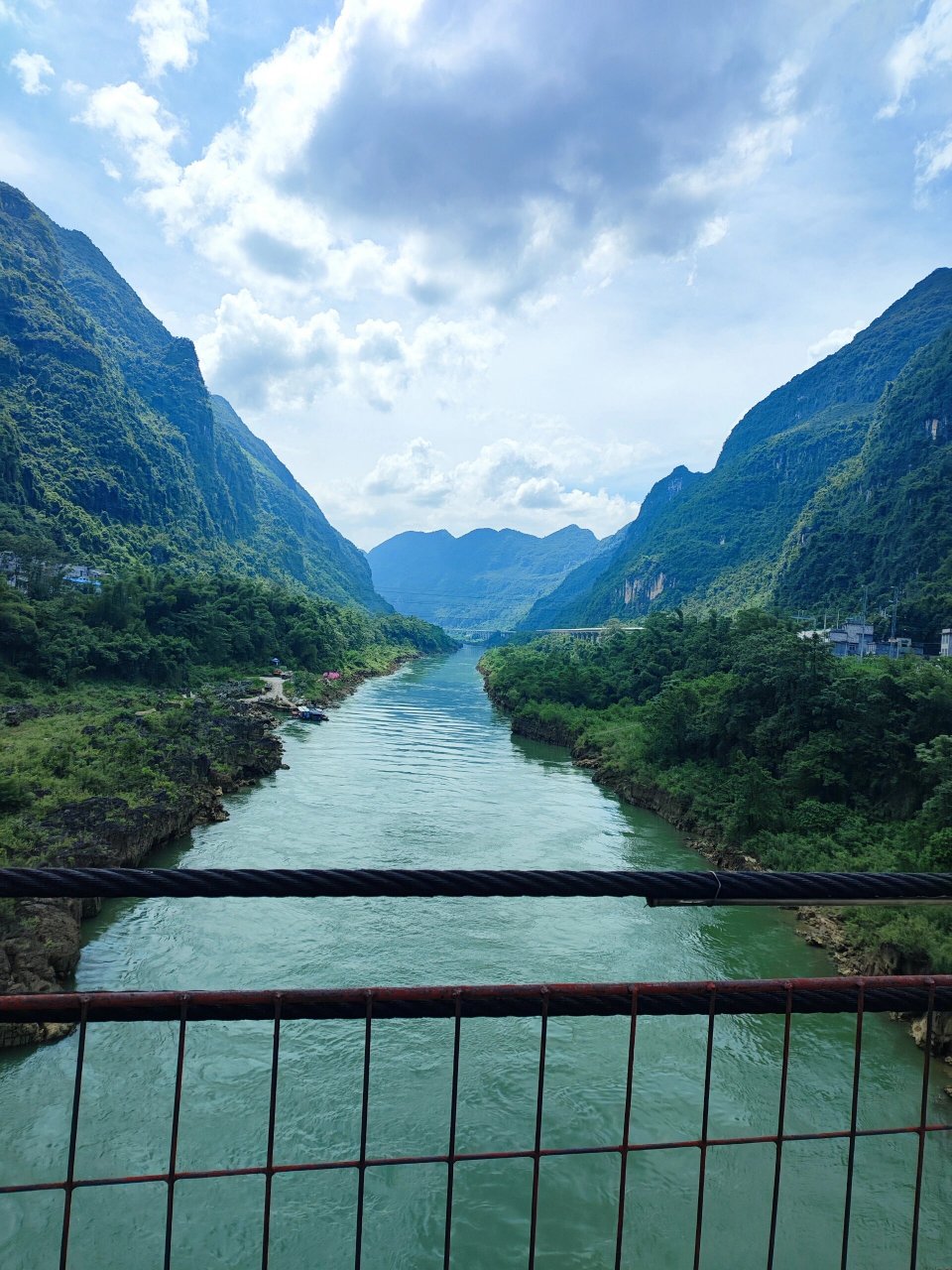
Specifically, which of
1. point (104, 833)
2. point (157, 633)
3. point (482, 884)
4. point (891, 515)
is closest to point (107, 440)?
point (157, 633)

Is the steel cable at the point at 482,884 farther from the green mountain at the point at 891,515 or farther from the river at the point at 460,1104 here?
the green mountain at the point at 891,515

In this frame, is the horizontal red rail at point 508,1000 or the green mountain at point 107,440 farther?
the green mountain at point 107,440

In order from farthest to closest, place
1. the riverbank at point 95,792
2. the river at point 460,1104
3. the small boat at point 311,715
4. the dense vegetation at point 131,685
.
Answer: the small boat at point 311,715 → the dense vegetation at point 131,685 → the riverbank at point 95,792 → the river at point 460,1104

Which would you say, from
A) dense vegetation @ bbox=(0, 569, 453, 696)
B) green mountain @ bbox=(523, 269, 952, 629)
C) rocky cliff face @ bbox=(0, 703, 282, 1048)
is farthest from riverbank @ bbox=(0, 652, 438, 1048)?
green mountain @ bbox=(523, 269, 952, 629)

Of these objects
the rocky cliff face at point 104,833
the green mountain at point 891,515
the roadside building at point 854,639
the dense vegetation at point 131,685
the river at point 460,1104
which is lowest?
the river at point 460,1104

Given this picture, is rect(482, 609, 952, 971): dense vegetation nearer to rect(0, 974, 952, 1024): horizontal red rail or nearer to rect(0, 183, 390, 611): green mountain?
rect(0, 974, 952, 1024): horizontal red rail

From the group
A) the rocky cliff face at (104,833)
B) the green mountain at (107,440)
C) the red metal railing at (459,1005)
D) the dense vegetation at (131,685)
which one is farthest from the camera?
the green mountain at (107,440)

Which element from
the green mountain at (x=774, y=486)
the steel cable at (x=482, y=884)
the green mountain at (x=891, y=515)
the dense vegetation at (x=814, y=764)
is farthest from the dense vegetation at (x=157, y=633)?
the green mountain at (x=774, y=486)

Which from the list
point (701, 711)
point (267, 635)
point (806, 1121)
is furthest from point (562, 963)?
point (267, 635)
